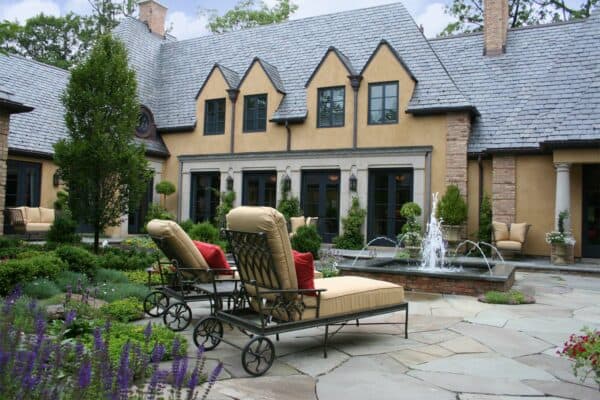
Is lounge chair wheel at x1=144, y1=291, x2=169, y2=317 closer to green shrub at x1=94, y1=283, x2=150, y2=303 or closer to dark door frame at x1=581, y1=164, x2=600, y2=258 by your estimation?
green shrub at x1=94, y1=283, x2=150, y2=303

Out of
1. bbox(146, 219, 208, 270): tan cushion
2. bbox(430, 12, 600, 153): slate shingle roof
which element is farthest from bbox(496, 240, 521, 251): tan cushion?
bbox(146, 219, 208, 270): tan cushion

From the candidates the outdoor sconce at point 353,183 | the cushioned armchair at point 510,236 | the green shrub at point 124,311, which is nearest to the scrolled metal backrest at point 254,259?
the green shrub at point 124,311

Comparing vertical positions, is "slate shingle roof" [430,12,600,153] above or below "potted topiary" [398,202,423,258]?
above

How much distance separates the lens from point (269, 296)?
4711mm

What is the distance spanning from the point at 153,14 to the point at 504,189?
18.2 m

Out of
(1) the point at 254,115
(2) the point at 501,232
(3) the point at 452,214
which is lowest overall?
(2) the point at 501,232

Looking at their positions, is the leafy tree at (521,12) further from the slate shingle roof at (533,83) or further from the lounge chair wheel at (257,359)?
the lounge chair wheel at (257,359)

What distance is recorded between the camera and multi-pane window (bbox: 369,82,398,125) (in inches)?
648

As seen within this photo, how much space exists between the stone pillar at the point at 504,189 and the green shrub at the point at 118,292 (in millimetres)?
11168

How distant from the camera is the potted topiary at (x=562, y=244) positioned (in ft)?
42.5

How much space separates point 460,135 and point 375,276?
25.6 feet

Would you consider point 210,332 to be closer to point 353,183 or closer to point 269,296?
point 269,296

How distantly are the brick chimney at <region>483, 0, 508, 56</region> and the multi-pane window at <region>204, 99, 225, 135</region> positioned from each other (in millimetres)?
10082

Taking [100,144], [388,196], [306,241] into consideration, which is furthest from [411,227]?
[100,144]
